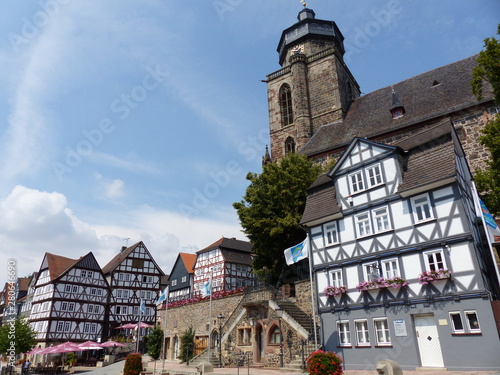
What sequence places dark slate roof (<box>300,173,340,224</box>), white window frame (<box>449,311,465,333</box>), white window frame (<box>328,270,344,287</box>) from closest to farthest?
white window frame (<box>449,311,465,333</box>), white window frame (<box>328,270,344,287</box>), dark slate roof (<box>300,173,340,224</box>)

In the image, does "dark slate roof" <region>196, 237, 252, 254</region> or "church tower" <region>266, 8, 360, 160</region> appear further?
"dark slate roof" <region>196, 237, 252, 254</region>

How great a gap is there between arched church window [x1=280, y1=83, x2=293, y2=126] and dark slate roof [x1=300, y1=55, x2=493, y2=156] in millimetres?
4541

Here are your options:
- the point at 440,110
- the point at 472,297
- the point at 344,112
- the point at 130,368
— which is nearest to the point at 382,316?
the point at 472,297

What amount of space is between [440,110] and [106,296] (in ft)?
136

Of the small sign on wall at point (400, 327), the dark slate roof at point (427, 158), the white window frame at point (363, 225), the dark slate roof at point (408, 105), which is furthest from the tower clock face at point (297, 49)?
the small sign on wall at point (400, 327)

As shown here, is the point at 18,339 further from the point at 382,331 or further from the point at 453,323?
the point at 453,323

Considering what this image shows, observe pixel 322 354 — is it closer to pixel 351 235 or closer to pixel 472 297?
pixel 472 297

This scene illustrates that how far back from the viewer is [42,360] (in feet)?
130

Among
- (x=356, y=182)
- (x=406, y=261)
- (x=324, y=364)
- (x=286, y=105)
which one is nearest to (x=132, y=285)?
(x=286, y=105)

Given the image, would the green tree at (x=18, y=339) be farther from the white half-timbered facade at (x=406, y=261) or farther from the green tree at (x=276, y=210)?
the white half-timbered facade at (x=406, y=261)

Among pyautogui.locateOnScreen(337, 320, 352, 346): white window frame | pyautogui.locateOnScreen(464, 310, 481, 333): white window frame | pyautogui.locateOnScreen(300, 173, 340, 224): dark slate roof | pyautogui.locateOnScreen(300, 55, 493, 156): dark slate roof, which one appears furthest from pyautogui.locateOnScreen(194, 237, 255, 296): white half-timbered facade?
pyautogui.locateOnScreen(464, 310, 481, 333): white window frame

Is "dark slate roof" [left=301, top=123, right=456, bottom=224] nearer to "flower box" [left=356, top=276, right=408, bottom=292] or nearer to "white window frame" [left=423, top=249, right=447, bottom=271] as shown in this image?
"white window frame" [left=423, top=249, right=447, bottom=271]

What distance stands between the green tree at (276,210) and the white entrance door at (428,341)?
1036 centimetres

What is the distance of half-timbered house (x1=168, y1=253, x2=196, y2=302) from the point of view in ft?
156
